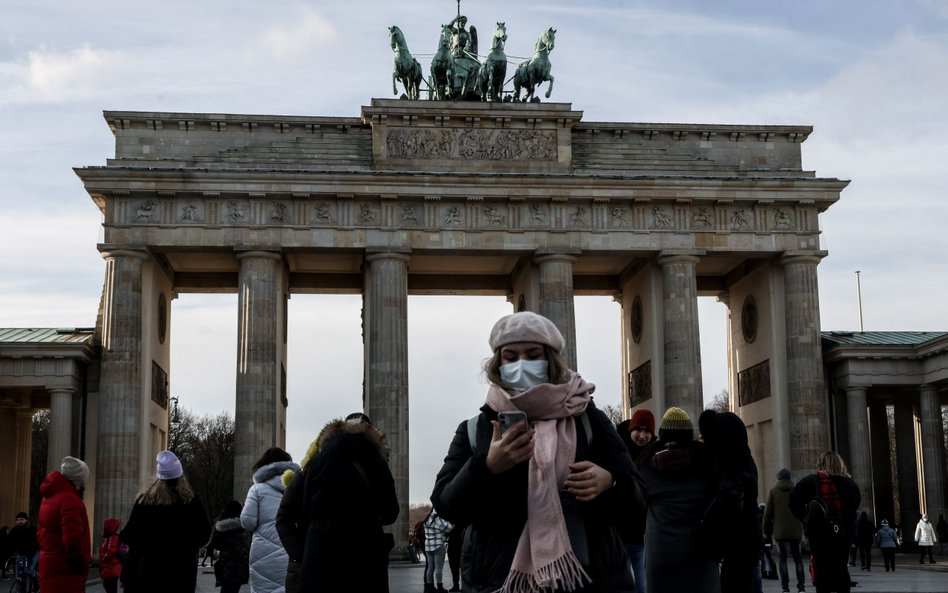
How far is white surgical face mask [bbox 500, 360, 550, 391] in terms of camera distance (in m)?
5.16

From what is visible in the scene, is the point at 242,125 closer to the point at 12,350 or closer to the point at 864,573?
the point at 12,350

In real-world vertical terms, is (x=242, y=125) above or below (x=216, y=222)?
above

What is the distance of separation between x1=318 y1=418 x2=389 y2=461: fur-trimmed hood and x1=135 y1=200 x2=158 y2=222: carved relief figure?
115ft

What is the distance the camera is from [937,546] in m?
45.0

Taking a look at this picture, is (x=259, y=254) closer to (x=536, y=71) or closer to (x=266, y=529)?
(x=536, y=71)

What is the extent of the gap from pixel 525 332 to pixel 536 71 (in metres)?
40.3

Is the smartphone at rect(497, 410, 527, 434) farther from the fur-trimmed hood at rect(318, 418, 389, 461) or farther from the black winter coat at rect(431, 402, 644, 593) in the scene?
the fur-trimmed hood at rect(318, 418, 389, 461)

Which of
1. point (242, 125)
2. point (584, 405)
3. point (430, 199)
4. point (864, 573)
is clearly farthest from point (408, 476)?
point (584, 405)

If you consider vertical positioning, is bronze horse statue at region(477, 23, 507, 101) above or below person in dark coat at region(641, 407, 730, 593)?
above

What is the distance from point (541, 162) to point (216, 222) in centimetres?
1108

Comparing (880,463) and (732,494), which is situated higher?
(880,463)

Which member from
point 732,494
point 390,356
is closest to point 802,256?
point 390,356

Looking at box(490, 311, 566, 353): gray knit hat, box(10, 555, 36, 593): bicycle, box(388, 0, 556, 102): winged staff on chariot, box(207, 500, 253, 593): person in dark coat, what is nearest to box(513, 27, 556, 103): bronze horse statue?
box(388, 0, 556, 102): winged staff on chariot

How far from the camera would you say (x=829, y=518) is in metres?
11.5
